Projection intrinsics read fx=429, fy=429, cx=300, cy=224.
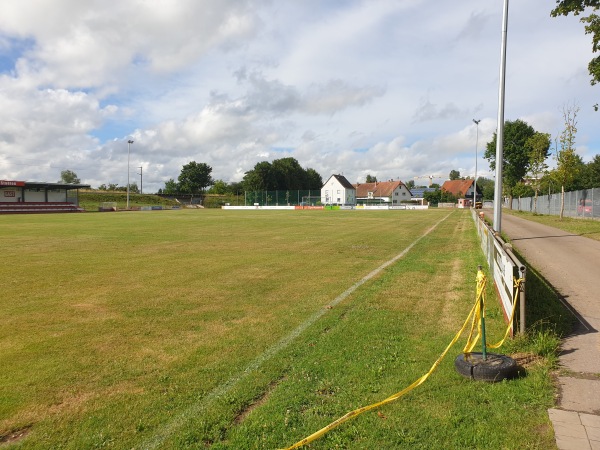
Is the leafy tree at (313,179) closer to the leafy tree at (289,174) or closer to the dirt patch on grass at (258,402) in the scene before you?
the leafy tree at (289,174)

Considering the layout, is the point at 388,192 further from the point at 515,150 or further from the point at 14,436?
the point at 14,436

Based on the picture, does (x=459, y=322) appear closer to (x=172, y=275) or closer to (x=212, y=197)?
(x=172, y=275)

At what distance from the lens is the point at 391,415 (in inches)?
145

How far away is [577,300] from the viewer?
793 cm

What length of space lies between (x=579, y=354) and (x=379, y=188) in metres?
123

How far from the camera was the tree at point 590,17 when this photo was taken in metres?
16.1

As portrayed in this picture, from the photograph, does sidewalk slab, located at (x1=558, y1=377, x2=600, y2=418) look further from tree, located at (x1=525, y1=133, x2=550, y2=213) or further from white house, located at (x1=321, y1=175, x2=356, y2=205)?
white house, located at (x1=321, y1=175, x2=356, y2=205)

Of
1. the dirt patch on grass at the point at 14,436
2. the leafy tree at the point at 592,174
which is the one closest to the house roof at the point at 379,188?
the leafy tree at the point at 592,174

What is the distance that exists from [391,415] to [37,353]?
425 centimetres

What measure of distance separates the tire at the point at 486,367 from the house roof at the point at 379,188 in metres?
118

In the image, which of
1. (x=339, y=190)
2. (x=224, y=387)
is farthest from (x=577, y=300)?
(x=339, y=190)

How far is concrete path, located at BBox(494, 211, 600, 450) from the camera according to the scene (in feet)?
11.3

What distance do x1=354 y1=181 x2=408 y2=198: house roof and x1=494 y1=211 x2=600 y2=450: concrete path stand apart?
110 m

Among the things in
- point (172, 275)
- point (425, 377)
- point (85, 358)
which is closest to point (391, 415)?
point (425, 377)
